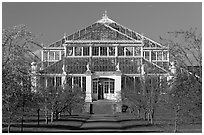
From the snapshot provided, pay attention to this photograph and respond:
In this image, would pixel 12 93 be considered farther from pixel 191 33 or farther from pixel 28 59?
pixel 191 33

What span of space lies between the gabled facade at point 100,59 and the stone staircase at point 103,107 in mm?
2001

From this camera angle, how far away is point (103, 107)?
46.2 m

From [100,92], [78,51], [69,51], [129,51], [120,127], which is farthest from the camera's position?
[69,51]

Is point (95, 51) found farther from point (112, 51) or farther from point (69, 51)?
point (69, 51)

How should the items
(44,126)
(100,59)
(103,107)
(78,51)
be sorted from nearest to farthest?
(44,126)
(103,107)
(100,59)
(78,51)

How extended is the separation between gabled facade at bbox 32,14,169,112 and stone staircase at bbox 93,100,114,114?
6.56 ft

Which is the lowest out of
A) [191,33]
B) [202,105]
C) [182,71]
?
[202,105]

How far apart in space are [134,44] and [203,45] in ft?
147

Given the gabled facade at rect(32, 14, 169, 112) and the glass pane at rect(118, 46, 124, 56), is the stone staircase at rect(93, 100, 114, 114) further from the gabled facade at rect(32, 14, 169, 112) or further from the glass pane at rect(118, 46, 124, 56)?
the glass pane at rect(118, 46, 124, 56)

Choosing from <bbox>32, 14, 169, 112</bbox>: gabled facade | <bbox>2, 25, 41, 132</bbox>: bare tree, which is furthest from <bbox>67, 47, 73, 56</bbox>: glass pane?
<bbox>2, 25, 41, 132</bbox>: bare tree

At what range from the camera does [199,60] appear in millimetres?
10438

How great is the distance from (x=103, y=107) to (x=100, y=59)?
8.81 metres

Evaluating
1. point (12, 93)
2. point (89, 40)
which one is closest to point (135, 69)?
point (89, 40)

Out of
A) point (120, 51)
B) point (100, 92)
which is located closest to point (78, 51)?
point (120, 51)
